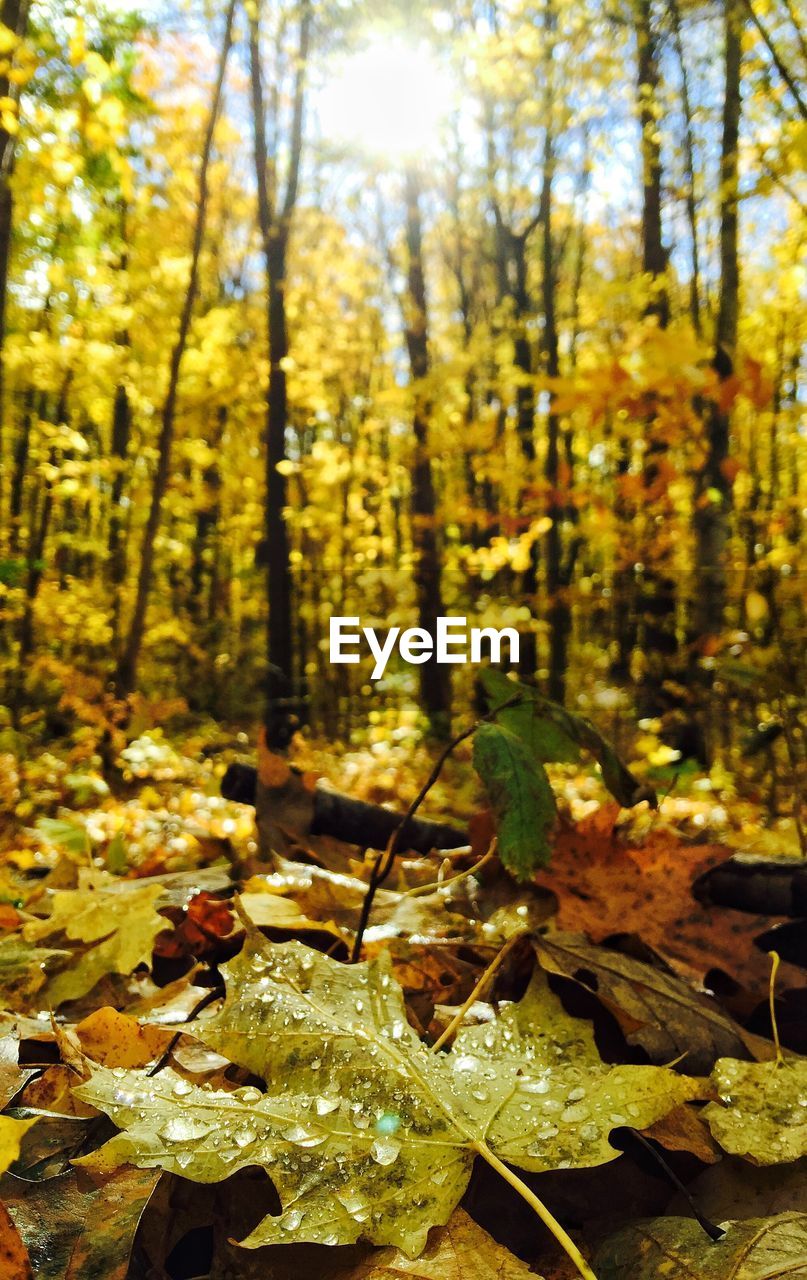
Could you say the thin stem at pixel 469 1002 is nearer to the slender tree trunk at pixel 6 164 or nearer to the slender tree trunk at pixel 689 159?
the slender tree trunk at pixel 6 164

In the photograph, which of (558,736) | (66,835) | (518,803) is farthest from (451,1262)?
→ (66,835)

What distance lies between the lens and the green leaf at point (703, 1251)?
49cm

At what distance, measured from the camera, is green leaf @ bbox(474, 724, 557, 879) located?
918 mm

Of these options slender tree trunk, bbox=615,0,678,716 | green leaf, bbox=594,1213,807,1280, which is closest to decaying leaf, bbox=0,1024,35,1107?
green leaf, bbox=594,1213,807,1280

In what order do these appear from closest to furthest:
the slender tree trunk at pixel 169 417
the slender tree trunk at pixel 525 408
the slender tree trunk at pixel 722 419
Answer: the slender tree trunk at pixel 722 419 → the slender tree trunk at pixel 169 417 → the slender tree trunk at pixel 525 408

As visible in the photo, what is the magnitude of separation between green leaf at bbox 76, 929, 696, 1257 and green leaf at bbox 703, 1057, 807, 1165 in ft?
0.20

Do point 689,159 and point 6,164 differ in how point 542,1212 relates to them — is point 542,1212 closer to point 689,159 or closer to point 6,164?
point 6,164

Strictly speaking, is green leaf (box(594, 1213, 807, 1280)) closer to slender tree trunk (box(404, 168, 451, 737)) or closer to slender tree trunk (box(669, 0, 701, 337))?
slender tree trunk (box(669, 0, 701, 337))

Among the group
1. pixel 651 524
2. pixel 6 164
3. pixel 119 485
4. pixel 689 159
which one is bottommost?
pixel 651 524

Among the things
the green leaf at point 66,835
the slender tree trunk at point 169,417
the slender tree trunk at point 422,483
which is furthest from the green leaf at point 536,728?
the slender tree trunk at point 422,483

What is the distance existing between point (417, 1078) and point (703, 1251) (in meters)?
0.22

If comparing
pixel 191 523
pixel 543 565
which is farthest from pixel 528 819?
pixel 191 523

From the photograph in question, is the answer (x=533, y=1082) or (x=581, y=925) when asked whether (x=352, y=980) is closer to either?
(x=533, y=1082)

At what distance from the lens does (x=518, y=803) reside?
3.06 feet
